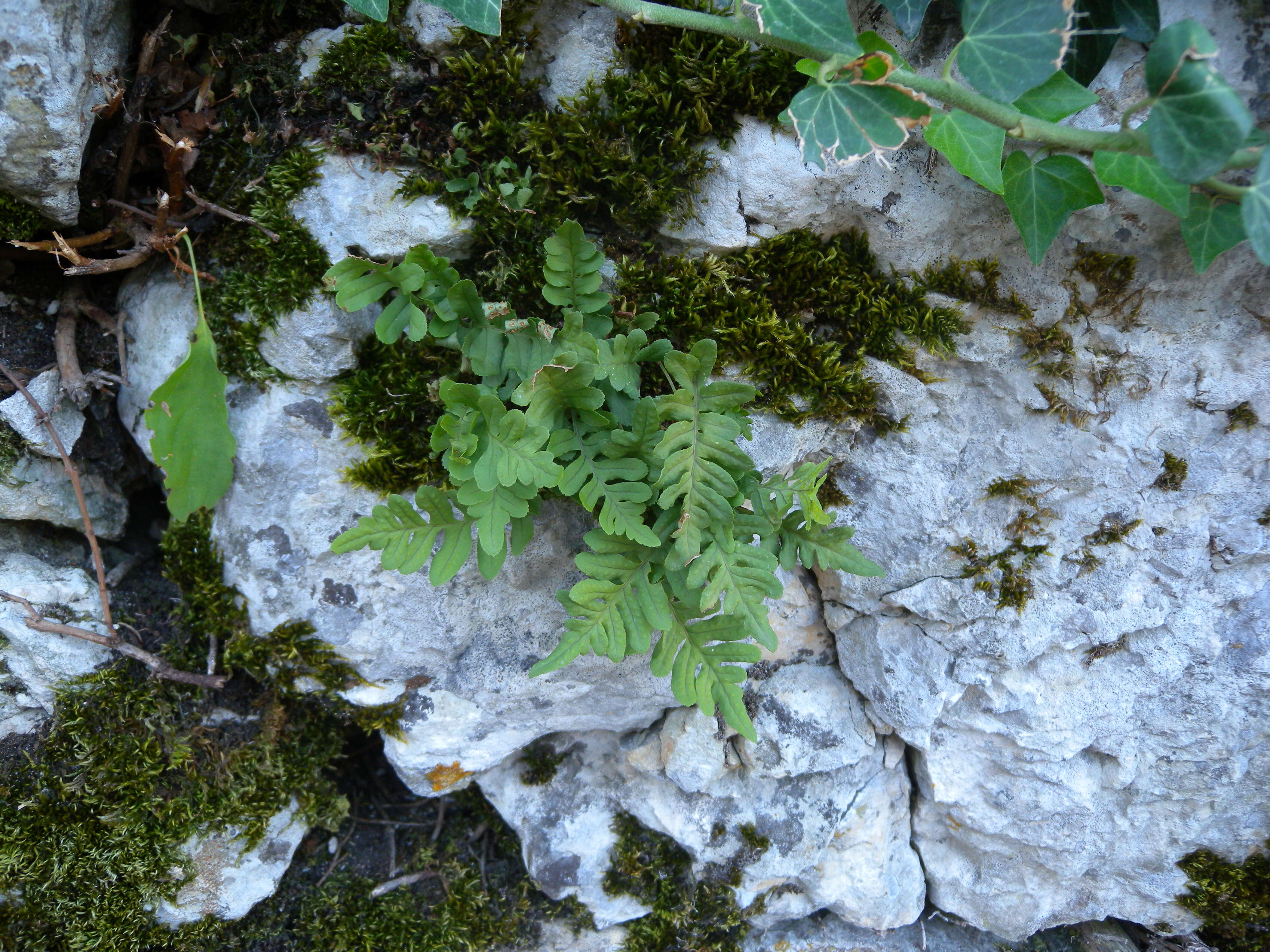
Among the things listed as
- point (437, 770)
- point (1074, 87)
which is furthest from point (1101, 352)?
point (437, 770)

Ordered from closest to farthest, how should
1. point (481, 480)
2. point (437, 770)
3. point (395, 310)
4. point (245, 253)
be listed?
point (481, 480) → point (395, 310) → point (245, 253) → point (437, 770)

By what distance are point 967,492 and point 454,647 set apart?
196 centimetres

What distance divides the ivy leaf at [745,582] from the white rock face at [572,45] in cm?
156

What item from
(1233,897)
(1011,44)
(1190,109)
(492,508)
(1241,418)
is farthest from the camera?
(1233,897)

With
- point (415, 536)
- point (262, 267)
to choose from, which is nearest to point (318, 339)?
point (262, 267)

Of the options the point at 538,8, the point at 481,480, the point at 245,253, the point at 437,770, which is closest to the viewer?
the point at 481,480

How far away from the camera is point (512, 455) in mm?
1969

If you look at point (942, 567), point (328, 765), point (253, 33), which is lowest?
point (328, 765)

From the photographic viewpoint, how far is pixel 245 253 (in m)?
2.50

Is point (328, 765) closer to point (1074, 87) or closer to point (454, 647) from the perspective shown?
point (454, 647)

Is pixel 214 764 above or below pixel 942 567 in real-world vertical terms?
below

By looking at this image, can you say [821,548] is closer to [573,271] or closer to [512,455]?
[512,455]

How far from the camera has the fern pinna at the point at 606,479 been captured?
2.02 meters

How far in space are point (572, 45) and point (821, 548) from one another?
1.80m
